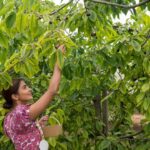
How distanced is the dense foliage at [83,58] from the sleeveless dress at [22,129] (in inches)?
7.8

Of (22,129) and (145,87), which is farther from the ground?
(145,87)

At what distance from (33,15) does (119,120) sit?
2.19 m

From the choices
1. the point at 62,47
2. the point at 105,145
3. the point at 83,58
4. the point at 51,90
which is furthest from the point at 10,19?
the point at 105,145

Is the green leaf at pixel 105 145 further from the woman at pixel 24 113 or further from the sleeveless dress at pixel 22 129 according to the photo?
the sleeveless dress at pixel 22 129

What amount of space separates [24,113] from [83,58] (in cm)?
56

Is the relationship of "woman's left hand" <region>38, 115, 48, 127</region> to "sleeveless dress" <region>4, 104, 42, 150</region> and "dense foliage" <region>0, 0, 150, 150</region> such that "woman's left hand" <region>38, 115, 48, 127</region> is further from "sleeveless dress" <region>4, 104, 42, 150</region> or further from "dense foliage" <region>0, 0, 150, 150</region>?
"sleeveless dress" <region>4, 104, 42, 150</region>

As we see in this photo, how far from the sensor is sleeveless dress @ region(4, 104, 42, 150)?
2.27 metres

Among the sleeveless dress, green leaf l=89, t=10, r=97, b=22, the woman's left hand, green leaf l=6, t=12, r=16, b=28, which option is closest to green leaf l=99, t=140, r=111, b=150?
the woman's left hand

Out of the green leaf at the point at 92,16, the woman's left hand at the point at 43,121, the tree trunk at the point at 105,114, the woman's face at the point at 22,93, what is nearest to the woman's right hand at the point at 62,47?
the green leaf at the point at 92,16

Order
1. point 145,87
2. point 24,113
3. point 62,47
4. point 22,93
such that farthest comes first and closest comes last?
1. point 22,93
2. point 24,113
3. point 145,87
4. point 62,47

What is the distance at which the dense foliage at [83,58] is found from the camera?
2.05 m

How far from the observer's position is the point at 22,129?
2.33m

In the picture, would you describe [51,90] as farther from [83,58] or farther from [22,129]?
[83,58]

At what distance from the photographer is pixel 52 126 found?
2578 mm
